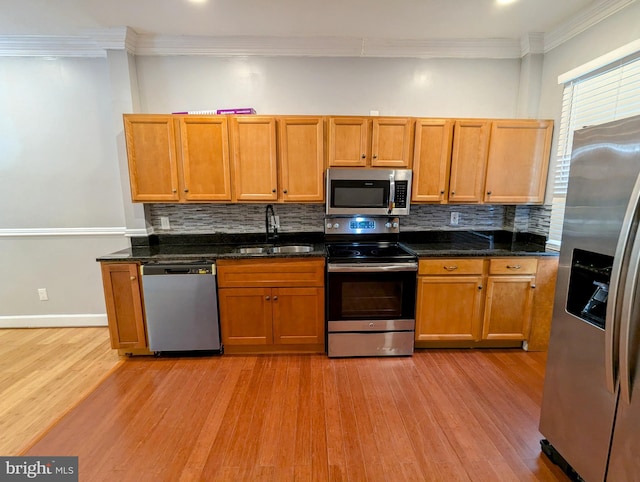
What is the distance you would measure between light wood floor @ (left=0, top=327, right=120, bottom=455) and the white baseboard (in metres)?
0.06

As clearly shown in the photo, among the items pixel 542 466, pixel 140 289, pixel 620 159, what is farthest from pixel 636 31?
pixel 140 289

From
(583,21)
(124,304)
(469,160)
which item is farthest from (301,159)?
(583,21)

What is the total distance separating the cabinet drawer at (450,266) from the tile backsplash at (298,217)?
636 millimetres

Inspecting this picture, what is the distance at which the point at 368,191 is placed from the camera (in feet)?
8.63

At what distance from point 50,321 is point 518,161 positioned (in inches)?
197

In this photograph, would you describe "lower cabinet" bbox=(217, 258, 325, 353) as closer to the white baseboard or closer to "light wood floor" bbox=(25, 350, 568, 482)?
"light wood floor" bbox=(25, 350, 568, 482)

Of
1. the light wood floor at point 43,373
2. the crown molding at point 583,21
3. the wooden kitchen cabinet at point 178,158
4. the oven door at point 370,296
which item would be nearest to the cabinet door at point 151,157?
the wooden kitchen cabinet at point 178,158

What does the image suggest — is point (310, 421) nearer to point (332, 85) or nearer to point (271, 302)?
point (271, 302)

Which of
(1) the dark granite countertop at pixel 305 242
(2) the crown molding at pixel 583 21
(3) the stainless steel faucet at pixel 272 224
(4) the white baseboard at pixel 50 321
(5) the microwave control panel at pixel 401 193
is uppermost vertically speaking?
(2) the crown molding at pixel 583 21

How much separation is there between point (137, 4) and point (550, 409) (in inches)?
149

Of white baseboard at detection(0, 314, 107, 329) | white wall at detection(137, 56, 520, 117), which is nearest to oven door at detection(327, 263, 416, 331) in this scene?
white wall at detection(137, 56, 520, 117)

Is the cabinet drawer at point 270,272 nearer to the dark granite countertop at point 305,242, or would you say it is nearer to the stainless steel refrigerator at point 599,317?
the dark granite countertop at point 305,242

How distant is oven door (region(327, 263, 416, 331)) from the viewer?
2.44 m

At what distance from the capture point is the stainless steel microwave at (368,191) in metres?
2.59
